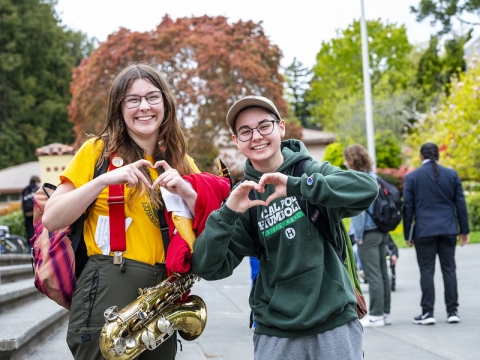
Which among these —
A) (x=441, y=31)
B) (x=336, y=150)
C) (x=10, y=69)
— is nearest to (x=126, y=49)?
(x=336, y=150)

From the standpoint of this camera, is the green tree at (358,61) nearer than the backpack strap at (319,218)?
No

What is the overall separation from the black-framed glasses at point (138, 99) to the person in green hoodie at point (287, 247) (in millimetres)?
369

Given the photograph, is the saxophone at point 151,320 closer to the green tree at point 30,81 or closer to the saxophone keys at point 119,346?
the saxophone keys at point 119,346

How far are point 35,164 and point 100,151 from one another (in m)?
42.7

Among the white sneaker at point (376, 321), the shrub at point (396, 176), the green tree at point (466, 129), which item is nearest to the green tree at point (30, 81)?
the shrub at point (396, 176)

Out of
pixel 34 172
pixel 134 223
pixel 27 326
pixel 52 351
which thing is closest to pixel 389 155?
pixel 34 172

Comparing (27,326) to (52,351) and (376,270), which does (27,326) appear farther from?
(376,270)

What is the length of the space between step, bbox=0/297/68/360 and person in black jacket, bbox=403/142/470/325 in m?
4.31

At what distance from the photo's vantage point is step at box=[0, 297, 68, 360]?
15.2 ft

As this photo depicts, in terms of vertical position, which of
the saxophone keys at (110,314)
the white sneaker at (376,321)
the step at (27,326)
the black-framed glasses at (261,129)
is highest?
the black-framed glasses at (261,129)

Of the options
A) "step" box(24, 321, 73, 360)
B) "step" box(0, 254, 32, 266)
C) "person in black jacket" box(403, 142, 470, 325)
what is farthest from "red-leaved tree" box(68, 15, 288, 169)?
"step" box(24, 321, 73, 360)

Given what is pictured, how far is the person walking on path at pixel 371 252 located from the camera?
8.01m

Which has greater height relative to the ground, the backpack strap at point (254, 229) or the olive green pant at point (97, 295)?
the backpack strap at point (254, 229)

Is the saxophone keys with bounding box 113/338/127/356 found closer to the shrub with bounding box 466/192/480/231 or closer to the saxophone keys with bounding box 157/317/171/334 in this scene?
the saxophone keys with bounding box 157/317/171/334
